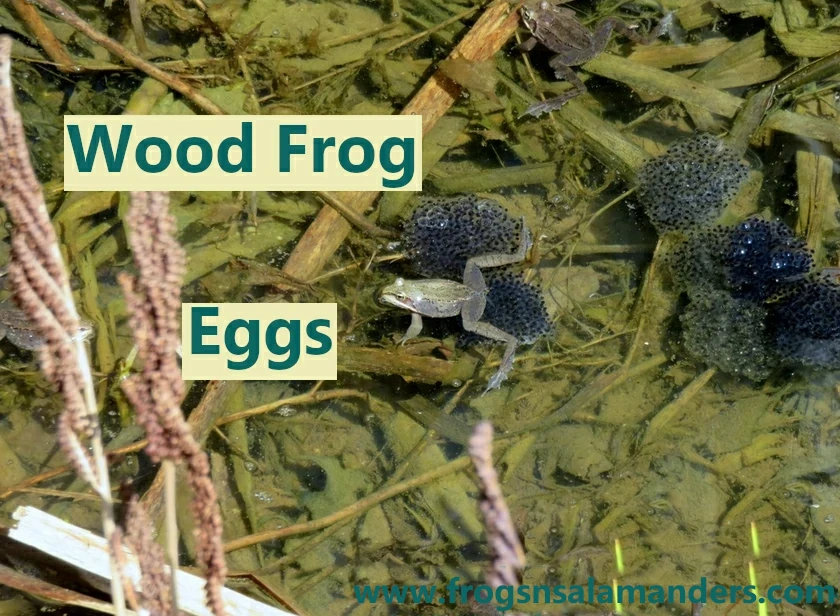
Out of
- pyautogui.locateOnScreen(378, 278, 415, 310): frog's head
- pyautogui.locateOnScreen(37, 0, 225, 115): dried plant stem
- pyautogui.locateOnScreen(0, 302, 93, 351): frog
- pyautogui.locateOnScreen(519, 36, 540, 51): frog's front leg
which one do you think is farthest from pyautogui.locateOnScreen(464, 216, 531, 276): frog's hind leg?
pyautogui.locateOnScreen(0, 302, 93, 351): frog

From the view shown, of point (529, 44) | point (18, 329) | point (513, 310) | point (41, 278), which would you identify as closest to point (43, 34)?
point (18, 329)

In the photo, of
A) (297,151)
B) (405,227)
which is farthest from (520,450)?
(297,151)

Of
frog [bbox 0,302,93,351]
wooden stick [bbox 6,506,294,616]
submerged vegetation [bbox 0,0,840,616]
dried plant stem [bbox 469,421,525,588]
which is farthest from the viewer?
submerged vegetation [bbox 0,0,840,616]

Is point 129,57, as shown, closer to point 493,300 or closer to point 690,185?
point 493,300

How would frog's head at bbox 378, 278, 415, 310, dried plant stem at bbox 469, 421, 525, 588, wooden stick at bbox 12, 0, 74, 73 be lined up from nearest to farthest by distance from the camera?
1. dried plant stem at bbox 469, 421, 525, 588
2. frog's head at bbox 378, 278, 415, 310
3. wooden stick at bbox 12, 0, 74, 73

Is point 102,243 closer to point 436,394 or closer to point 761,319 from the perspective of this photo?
point 436,394

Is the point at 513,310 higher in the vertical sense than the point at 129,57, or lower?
lower

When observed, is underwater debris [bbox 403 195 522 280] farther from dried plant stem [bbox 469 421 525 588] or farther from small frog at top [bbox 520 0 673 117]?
dried plant stem [bbox 469 421 525 588]
